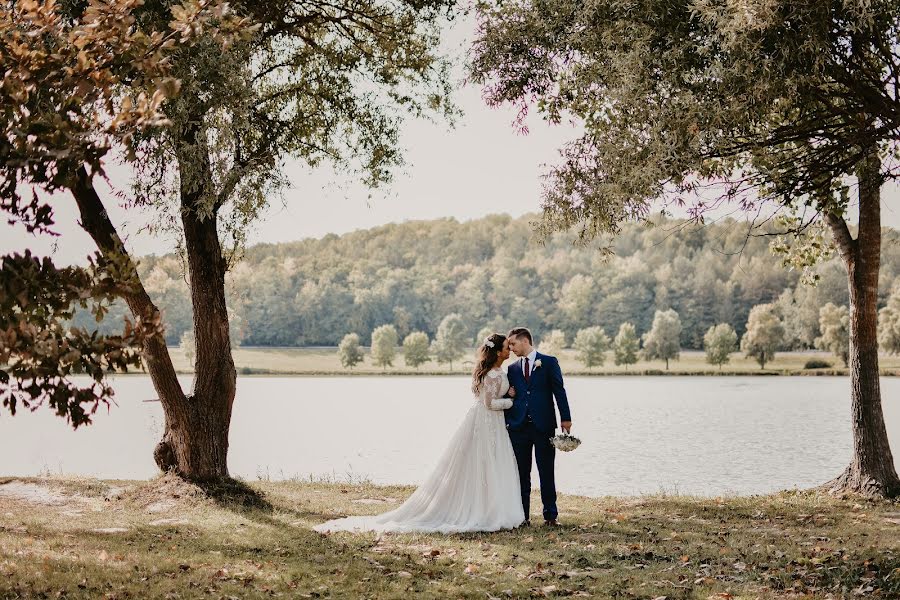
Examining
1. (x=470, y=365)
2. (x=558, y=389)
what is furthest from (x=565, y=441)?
(x=470, y=365)

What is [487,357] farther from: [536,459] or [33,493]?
[33,493]

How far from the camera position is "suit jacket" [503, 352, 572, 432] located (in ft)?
32.4

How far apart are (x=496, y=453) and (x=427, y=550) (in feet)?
5.64

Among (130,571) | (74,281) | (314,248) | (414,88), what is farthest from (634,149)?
(314,248)

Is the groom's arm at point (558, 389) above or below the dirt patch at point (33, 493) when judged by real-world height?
above

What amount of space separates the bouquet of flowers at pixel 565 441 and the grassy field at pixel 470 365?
7867cm

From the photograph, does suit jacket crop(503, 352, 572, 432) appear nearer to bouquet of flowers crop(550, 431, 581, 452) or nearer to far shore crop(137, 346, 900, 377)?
bouquet of flowers crop(550, 431, 581, 452)

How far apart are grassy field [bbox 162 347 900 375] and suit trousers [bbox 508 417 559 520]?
7820cm

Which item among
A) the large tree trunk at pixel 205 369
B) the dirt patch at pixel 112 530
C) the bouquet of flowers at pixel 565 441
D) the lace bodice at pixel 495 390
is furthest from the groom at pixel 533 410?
the large tree trunk at pixel 205 369

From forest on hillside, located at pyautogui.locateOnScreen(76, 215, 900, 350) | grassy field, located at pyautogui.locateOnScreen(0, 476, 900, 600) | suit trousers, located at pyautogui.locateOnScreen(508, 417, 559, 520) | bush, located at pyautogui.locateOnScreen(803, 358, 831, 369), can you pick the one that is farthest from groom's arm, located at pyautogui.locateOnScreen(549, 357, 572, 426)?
forest on hillside, located at pyautogui.locateOnScreen(76, 215, 900, 350)

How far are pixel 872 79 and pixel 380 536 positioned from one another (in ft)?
22.9

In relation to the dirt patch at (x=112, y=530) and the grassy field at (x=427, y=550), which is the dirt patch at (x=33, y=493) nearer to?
the grassy field at (x=427, y=550)

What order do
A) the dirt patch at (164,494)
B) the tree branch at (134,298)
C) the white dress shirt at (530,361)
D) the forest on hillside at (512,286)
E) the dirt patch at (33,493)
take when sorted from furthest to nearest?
the forest on hillside at (512,286) → the dirt patch at (33,493) → the dirt patch at (164,494) → the tree branch at (134,298) → the white dress shirt at (530,361)

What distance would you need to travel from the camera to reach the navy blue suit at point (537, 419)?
390 inches
